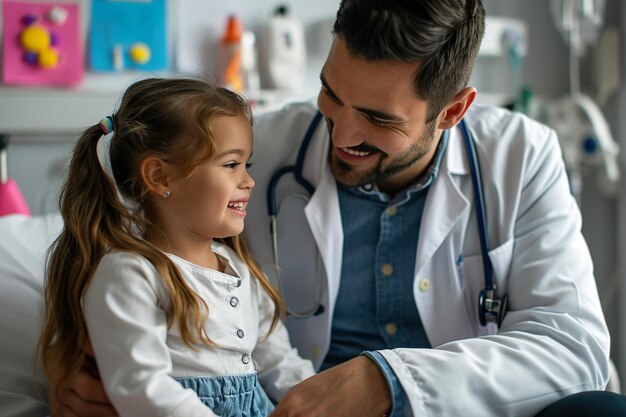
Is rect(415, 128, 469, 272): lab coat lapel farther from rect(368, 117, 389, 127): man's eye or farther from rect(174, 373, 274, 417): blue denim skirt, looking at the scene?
rect(174, 373, 274, 417): blue denim skirt

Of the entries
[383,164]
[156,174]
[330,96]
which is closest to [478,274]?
[383,164]

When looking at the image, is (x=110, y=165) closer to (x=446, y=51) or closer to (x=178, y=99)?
(x=178, y=99)

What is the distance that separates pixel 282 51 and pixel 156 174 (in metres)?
1.70

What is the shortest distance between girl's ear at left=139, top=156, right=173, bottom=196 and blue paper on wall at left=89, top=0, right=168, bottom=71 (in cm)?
158

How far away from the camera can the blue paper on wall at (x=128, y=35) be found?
274cm

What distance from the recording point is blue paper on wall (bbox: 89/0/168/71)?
2.74 meters

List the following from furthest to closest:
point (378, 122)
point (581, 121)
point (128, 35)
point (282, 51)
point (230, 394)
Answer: point (581, 121) < point (282, 51) < point (128, 35) < point (378, 122) < point (230, 394)

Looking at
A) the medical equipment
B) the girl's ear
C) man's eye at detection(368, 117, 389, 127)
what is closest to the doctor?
man's eye at detection(368, 117, 389, 127)

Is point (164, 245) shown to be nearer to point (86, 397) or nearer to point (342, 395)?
point (86, 397)

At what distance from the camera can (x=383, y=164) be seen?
1.56 metres

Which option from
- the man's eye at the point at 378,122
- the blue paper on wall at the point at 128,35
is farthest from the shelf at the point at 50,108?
the man's eye at the point at 378,122

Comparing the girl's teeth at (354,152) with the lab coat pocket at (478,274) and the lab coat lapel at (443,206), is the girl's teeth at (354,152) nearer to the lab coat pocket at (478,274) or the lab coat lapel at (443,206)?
the lab coat lapel at (443,206)

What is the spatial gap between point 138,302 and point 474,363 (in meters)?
0.58

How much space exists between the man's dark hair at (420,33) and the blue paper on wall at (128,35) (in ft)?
4.93
